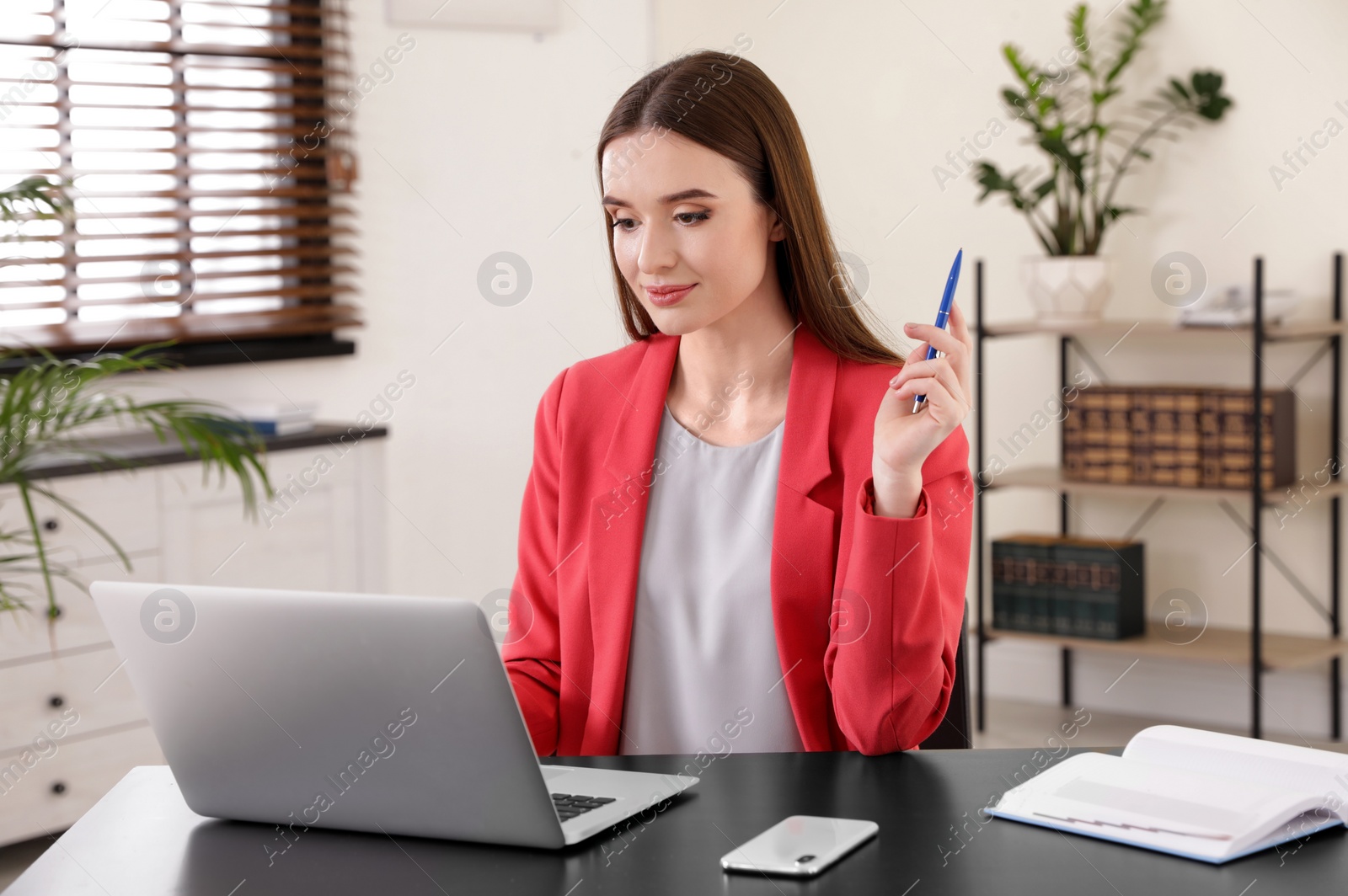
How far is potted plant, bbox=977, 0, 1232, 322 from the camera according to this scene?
3.43 meters

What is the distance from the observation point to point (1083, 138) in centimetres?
360

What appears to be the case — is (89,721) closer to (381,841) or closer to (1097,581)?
(381,841)

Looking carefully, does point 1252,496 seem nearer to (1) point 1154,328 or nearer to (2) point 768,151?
(1) point 1154,328

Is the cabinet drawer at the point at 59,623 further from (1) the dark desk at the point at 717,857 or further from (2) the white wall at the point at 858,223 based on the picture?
(1) the dark desk at the point at 717,857

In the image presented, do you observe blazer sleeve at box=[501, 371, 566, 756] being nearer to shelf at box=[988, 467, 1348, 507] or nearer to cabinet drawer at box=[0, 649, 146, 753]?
cabinet drawer at box=[0, 649, 146, 753]

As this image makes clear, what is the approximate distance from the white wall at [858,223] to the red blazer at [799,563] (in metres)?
2.06

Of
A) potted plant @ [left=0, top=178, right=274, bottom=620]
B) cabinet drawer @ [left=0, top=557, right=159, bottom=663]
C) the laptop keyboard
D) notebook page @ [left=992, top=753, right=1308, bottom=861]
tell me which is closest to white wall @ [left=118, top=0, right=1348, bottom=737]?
potted plant @ [left=0, top=178, right=274, bottom=620]

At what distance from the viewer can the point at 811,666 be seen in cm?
142

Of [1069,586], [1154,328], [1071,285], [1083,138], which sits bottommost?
[1069,586]

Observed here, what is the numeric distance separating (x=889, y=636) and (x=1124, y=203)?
2.68 metres

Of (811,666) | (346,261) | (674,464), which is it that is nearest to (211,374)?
(346,261)

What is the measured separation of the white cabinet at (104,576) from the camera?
2723 mm

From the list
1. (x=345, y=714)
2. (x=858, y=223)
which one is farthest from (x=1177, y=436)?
(x=345, y=714)

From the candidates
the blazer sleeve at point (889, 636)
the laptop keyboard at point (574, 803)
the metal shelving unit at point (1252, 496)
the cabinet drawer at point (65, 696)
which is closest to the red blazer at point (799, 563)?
the blazer sleeve at point (889, 636)
